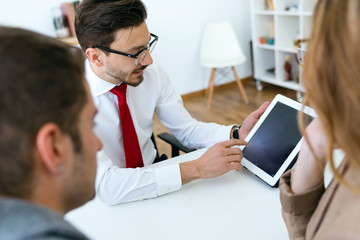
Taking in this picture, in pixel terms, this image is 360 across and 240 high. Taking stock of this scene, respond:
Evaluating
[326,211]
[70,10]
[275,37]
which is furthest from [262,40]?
[326,211]

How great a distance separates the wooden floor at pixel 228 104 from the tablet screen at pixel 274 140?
2.01 metres

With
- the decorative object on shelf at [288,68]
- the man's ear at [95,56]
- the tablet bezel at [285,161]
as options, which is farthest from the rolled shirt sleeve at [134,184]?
the decorative object on shelf at [288,68]

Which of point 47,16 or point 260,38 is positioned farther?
point 260,38

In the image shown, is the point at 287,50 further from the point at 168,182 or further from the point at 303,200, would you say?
the point at 303,200

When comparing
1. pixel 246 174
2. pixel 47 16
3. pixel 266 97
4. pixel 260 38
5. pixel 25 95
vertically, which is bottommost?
pixel 266 97

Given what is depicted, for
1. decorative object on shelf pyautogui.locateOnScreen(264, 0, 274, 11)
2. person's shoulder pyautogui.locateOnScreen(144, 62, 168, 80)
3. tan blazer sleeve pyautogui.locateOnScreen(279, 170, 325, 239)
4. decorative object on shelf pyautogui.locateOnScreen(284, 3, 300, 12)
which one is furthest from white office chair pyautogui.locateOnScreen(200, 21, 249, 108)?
tan blazer sleeve pyautogui.locateOnScreen(279, 170, 325, 239)

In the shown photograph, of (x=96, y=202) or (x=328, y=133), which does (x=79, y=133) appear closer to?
(x=328, y=133)

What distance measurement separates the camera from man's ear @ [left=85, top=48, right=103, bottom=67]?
1.54m

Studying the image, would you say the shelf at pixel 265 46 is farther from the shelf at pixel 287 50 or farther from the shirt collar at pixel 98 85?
the shirt collar at pixel 98 85

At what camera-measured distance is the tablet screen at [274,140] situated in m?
1.19

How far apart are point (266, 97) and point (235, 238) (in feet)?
10.5

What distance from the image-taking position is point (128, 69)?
5.04 ft

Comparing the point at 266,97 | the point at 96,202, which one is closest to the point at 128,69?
the point at 96,202

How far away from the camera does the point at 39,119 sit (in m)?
0.58
